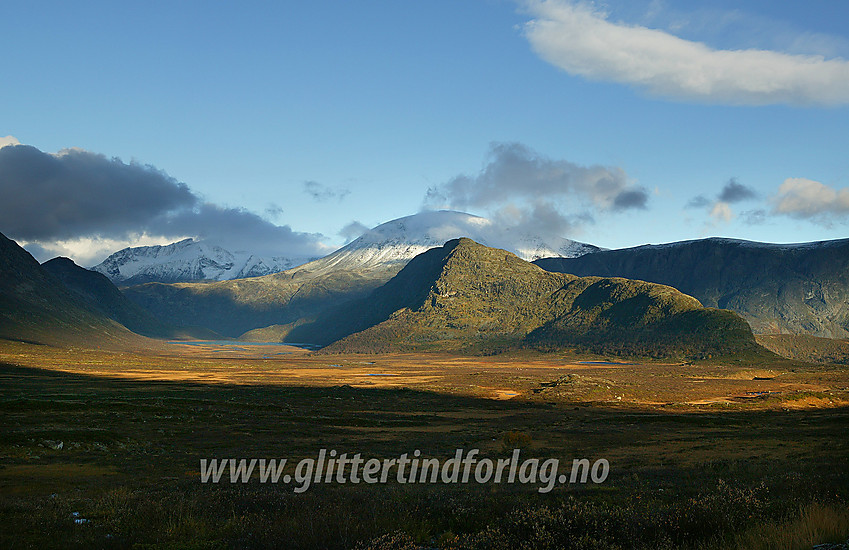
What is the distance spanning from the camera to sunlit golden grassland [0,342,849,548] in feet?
43.3

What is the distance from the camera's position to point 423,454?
42.3 m

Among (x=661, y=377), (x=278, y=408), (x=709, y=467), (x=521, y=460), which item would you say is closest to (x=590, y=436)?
(x=521, y=460)

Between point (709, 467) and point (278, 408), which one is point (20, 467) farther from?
point (278, 408)

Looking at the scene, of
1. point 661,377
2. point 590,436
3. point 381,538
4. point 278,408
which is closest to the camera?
point 381,538

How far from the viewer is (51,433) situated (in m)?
42.7

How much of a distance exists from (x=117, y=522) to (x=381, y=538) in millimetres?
8246

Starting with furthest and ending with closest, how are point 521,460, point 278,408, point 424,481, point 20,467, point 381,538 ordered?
point 278,408 → point 521,460 → point 20,467 → point 424,481 → point 381,538

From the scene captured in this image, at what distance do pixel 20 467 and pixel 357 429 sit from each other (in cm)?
3193

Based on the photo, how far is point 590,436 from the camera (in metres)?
56.2

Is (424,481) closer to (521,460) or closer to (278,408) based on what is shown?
(521,460)

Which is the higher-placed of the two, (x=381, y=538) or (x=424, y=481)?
(x=381, y=538)

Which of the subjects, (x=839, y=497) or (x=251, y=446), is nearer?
(x=839, y=497)

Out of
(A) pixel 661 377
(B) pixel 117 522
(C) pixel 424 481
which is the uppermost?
(B) pixel 117 522

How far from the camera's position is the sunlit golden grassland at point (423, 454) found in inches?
519
